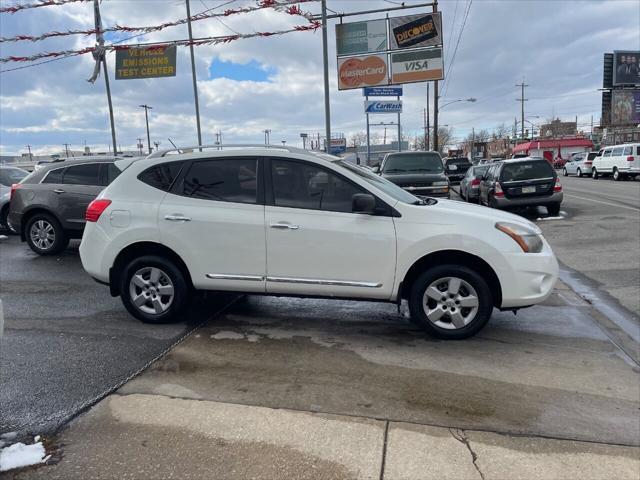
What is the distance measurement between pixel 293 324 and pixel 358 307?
926 mm

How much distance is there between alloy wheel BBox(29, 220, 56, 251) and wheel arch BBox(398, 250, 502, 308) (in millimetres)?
7232

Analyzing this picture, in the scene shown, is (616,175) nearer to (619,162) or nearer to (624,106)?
(619,162)

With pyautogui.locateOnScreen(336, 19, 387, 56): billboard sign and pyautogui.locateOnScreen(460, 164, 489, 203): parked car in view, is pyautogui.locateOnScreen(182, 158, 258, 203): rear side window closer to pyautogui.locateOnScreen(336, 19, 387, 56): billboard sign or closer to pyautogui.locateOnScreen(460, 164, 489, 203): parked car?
pyautogui.locateOnScreen(336, 19, 387, 56): billboard sign

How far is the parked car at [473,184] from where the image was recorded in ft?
56.4

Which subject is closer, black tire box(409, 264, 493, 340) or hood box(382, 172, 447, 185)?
black tire box(409, 264, 493, 340)

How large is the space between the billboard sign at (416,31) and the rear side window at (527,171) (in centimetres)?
557

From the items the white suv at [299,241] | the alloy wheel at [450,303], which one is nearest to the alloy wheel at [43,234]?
the white suv at [299,241]

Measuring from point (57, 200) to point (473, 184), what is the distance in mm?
13290

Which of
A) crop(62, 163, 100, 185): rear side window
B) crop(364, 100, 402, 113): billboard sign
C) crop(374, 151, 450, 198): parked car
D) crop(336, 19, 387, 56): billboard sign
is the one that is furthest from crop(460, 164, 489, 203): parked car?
crop(364, 100, 402, 113): billboard sign

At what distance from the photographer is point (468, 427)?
10.5ft

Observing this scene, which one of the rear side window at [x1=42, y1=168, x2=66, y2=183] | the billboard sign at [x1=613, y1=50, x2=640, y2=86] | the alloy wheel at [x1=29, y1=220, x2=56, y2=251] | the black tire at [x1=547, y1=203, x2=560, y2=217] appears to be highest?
the billboard sign at [x1=613, y1=50, x2=640, y2=86]

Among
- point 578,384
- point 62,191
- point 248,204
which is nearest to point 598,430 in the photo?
point 578,384

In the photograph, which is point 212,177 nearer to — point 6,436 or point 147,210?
point 147,210

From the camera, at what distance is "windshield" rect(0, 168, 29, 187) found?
1205 centimetres
